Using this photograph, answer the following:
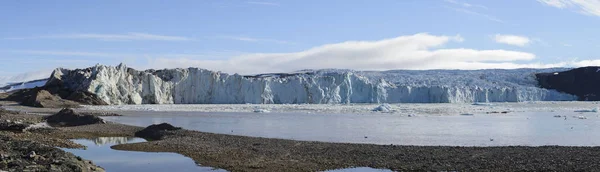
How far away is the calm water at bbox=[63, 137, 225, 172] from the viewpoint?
11.8 metres

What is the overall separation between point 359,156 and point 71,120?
1528cm

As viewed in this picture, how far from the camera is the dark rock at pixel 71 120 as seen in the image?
76.2ft

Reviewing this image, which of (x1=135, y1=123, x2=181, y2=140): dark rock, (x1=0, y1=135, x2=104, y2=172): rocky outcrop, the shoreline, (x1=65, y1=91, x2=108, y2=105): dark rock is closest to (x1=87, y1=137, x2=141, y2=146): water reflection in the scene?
(x1=135, y1=123, x2=181, y2=140): dark rock

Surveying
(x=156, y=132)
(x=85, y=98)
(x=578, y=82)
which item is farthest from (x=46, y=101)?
(x=578, y=82)

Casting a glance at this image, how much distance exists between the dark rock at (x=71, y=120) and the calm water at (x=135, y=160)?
25.3ft

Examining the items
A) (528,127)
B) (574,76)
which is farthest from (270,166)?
(574,76)

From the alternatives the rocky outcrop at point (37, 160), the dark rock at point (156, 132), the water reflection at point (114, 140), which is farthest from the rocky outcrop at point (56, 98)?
the rocky outcrop at point (37, 160)

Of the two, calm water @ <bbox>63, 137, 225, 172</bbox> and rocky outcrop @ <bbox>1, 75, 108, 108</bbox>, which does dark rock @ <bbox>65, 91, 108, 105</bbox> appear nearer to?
rocky outcrop @ <bbox>1, 75, 108, 108</bbox>

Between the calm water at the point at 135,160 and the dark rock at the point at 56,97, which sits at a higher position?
the dark rock at the point at 56,97

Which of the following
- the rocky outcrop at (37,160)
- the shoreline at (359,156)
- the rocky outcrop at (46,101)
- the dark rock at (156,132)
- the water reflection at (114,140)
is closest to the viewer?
the rocky outcrop at (37,160)

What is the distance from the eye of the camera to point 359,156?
42.5ft

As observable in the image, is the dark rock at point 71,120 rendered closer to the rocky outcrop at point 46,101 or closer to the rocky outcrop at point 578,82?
the rocky outcrop at point 46,101

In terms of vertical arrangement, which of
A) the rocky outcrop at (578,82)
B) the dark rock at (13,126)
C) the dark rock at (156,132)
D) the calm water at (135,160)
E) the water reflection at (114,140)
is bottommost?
the calm water at (135,160)

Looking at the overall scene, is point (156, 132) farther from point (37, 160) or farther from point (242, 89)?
point (242, 89)
